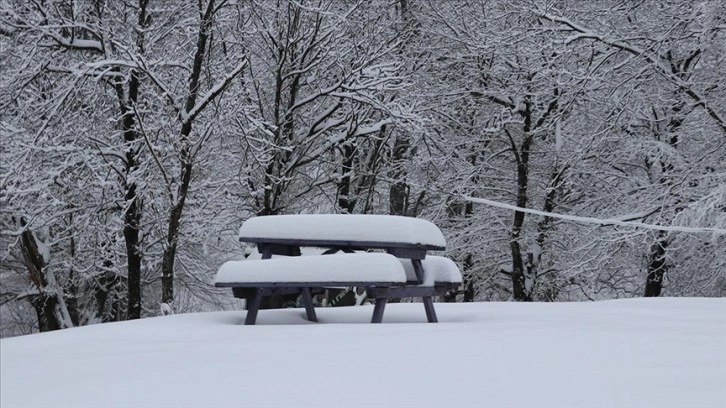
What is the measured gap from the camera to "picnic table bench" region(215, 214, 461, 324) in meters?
5.37

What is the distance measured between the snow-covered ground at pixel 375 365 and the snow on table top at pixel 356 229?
787mm

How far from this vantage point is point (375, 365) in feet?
11.6

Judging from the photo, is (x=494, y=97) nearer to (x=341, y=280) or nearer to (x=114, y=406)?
(x=341, y=280)

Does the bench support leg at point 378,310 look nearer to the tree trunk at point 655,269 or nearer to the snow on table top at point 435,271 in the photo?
the snow on table top at point 435,271

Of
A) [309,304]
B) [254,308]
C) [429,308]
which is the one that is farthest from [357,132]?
[254,308]

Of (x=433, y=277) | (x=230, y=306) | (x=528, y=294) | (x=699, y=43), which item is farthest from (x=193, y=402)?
(x=230, y=306)

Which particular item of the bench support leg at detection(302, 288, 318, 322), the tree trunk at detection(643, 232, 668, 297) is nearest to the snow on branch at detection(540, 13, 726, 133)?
the tree trunk at detection(643, 232, 668, 297)

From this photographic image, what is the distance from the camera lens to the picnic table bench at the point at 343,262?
5367 millimetres

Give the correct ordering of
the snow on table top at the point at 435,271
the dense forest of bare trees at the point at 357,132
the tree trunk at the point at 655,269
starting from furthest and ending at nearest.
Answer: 1. the tree trunk at the point at 655,269
2. the dense forest of bare trees at the point at 357,132
3. the snow on table top at the point at 435,271

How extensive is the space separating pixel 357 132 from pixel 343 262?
752 centimetres

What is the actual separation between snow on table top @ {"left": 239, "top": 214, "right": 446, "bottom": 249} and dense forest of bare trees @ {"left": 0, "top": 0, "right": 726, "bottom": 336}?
2.57m

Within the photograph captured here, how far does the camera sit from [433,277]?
6.06m

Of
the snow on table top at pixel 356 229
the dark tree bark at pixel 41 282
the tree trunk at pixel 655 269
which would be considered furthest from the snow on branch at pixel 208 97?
the tree trunk at pixel 655 269

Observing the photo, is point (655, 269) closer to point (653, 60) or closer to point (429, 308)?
point (653, 60)
